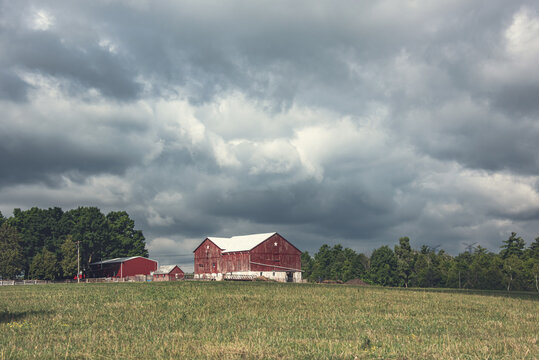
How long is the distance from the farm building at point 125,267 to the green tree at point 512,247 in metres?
86.0

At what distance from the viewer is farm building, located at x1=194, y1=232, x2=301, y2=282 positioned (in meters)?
90.6

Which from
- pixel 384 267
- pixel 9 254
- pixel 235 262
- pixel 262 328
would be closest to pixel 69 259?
pixel 9 254

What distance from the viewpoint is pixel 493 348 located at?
1719cm

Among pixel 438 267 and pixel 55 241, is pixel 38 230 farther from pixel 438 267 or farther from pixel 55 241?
pixel 438 267

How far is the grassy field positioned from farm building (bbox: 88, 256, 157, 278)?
82.7 metres

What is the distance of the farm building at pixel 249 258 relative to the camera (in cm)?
9056

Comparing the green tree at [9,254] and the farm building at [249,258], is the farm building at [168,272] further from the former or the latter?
the green tree at [9,254]

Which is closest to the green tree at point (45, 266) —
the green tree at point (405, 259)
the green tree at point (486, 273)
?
the green tree at point (405, 259)

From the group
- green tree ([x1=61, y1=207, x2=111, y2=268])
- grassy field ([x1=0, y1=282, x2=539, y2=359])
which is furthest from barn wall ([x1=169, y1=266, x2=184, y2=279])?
grassy field ([x1=0, y1=282, x2=539, y2=359])

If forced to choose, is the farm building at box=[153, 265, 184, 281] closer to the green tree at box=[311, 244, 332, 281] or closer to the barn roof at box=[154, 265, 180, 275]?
the barn roof at box=[154, 265, 180, 275]

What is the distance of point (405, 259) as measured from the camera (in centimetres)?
12162

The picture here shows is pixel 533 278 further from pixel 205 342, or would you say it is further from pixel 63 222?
pixel 63 222

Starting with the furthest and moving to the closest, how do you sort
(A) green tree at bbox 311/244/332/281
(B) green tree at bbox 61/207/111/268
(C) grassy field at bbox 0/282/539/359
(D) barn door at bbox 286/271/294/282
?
(A) green tree at bbox 311/244/332/281 → (B) green tree at bbox 61/207/111/268 → (D) barn door at bbox 286/271/294/282 → (C) grassy field at bbox 0/282/539/359

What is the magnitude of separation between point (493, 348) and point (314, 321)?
8.85 metres
